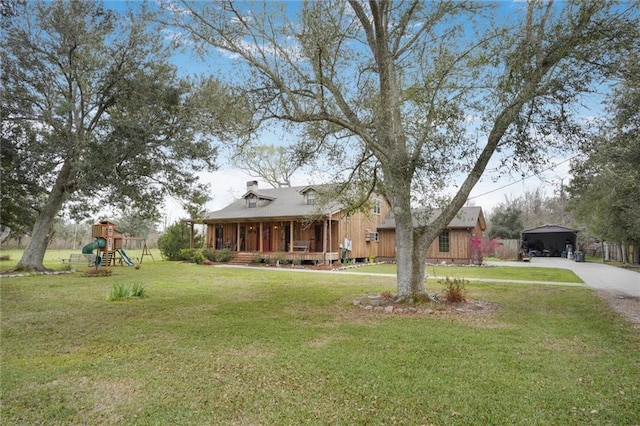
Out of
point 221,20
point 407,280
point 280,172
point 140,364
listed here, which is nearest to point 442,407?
point 140,364

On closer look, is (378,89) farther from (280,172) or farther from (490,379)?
(280,172)

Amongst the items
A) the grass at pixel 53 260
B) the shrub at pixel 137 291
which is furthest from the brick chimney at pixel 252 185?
the shrub at pixel 137 291

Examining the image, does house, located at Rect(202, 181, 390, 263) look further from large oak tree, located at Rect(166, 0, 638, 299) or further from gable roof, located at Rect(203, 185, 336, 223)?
large oak tree, located at Rect(166, 0, 638, 299)

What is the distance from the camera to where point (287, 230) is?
2497 centimetres

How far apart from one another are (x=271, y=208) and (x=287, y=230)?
194cm

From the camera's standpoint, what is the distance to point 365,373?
4230 millimetres

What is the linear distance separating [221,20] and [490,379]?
341 inches

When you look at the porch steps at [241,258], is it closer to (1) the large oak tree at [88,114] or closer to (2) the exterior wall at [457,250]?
(1) the large oak tree at [88,114]

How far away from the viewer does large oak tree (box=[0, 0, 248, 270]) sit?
13.9 meters

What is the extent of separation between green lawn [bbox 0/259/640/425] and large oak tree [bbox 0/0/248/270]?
26.7 ft

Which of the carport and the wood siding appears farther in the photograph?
the carport

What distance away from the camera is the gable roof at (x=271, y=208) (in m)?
22.4

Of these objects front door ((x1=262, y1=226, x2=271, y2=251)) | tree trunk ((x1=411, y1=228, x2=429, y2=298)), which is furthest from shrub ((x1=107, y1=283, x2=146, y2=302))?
front door ((x1=262, y1=226, x2=271, y2=251))

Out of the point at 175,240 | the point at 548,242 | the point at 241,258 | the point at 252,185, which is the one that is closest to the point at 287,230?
the point at 241,258
